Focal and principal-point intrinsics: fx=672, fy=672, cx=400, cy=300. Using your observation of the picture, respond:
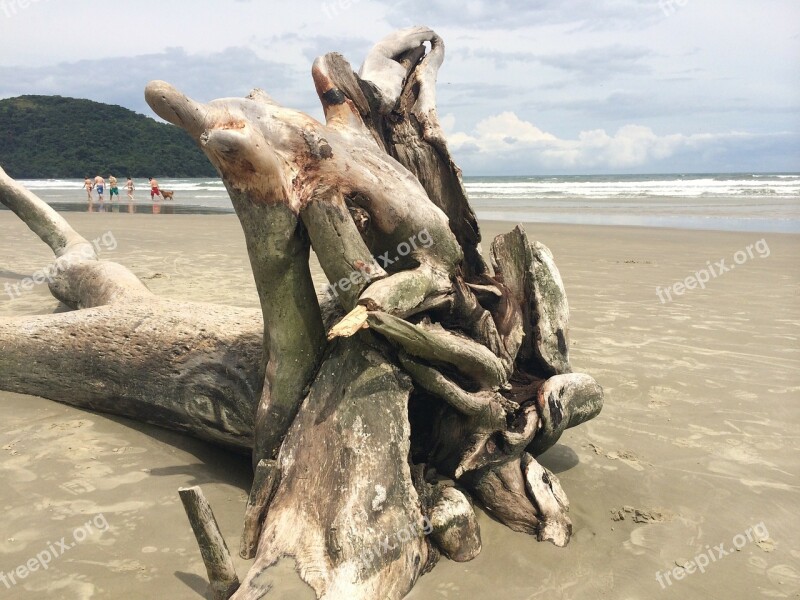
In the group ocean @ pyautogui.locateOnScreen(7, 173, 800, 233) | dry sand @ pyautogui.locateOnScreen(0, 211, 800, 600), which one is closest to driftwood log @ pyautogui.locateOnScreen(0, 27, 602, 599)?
dry sand @ pyautogui.locateOnScreen(0, 211, 800, 600)

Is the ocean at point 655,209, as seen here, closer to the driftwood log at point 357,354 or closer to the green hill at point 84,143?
the driftwood log at point 357,354

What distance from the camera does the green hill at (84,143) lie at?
78.4 meters

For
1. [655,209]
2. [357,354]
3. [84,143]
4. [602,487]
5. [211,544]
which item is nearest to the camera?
[211,544]

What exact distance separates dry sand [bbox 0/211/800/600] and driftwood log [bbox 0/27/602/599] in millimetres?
182

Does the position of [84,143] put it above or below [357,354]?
above

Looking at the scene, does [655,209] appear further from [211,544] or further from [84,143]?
[84,143]

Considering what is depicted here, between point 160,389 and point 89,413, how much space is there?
2.48ft

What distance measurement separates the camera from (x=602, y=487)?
383 cm

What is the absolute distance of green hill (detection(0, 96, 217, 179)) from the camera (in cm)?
7844

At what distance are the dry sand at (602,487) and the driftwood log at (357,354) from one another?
0.60ft

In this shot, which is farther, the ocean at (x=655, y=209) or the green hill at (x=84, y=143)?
the green hill at (x=84, y=143)

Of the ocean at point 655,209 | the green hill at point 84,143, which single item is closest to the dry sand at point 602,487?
the ocean at point 655,209

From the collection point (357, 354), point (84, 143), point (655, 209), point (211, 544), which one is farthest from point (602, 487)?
point (84, 143)

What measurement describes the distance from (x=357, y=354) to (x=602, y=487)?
1.70 m
